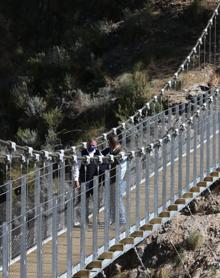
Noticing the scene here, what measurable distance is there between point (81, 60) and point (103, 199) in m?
15.7

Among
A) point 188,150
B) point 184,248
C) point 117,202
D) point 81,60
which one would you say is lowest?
point 184,248

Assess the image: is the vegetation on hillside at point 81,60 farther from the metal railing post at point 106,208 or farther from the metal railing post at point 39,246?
the metal railing post at point 39,246

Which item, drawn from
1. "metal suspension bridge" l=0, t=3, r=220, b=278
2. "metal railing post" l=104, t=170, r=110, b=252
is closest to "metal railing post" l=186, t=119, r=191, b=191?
"metal suspension bridge" l=0, t=3, r=220, b=278

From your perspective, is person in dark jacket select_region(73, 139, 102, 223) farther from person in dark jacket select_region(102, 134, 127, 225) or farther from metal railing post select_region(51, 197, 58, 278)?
metal railing post select_region(51, 197, 58, 278)

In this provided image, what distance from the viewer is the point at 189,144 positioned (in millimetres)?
13812

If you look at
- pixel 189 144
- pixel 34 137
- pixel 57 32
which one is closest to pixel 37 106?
pixel 34 137

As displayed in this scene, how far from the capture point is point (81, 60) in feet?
86.6

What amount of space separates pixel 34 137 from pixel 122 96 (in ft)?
7.78

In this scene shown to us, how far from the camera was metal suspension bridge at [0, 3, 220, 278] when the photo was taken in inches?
365

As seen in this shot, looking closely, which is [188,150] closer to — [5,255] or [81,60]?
[5,255]

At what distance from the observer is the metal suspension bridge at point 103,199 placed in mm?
9266

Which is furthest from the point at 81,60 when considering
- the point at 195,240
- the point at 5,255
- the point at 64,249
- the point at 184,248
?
the point at 5,255

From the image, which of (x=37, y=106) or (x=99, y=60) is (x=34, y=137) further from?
(x=99, y=60)

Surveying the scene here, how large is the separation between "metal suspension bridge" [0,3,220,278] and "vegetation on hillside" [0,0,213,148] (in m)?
6.45
